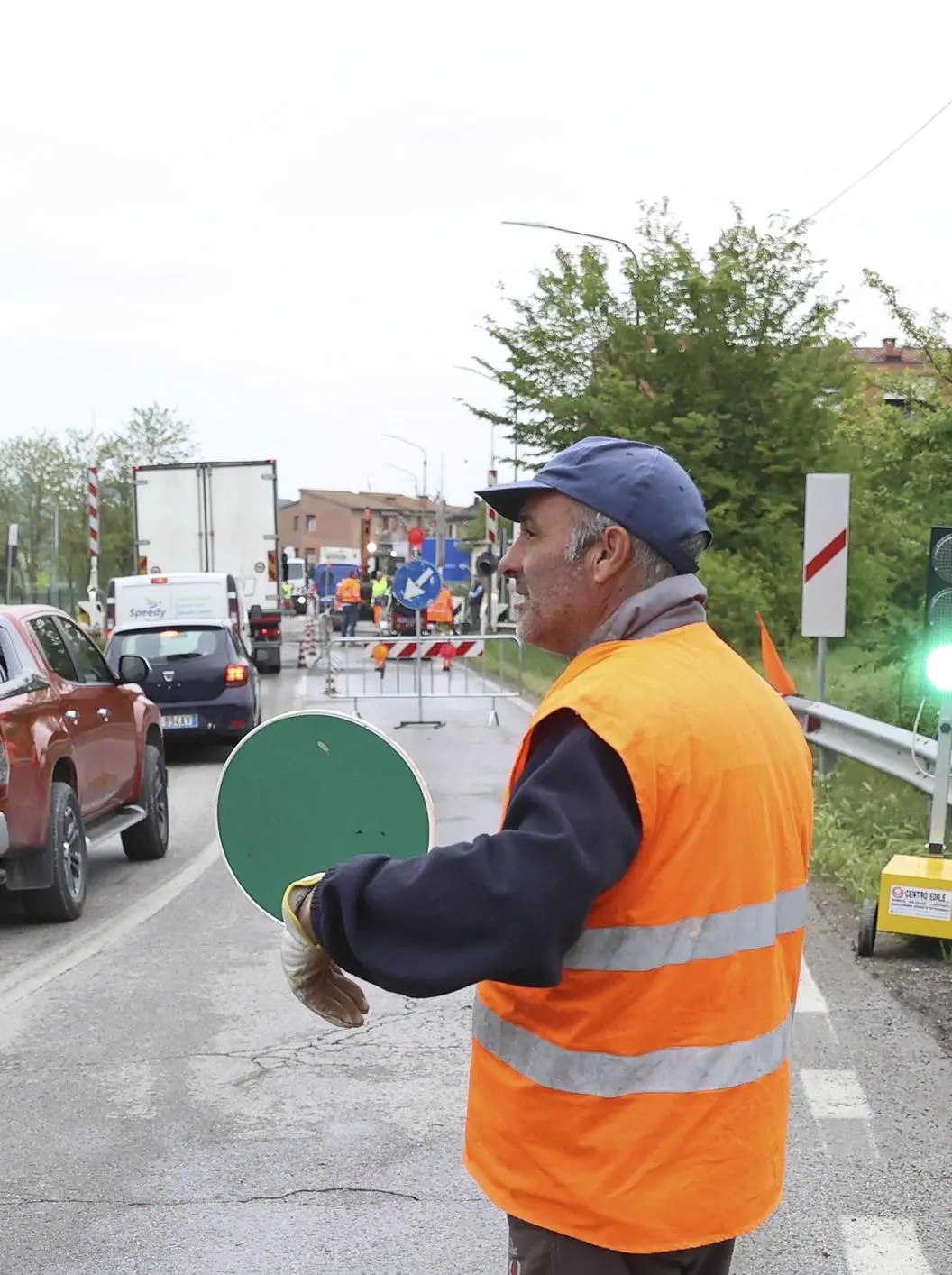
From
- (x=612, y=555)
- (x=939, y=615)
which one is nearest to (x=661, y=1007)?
(x=612, y=555)

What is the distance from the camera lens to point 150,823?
10719 mm

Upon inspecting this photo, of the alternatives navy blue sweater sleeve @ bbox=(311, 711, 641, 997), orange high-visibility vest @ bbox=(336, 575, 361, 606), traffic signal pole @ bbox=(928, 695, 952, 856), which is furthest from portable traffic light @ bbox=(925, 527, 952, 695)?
orange high-visibility vest @ bbox=(336, 575, 361, 606)

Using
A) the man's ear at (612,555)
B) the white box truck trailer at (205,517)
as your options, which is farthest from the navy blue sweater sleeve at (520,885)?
the white box truck trailer at (205,517)

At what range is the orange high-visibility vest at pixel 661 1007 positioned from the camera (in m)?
2.04

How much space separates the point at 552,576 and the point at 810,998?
4834mm

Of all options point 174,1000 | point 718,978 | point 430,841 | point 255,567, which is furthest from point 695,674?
point 255,567

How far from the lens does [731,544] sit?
23.7m

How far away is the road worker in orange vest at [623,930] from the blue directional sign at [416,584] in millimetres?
19497

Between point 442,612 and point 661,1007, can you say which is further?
point 442,612

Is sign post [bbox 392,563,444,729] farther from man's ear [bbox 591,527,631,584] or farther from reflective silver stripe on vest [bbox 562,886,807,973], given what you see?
reflective silver stripe on vest [bbox 562,886,807,973]

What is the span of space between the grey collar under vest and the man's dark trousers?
841 millimetres

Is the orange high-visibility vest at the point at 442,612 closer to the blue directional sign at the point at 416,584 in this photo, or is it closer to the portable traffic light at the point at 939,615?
the blue directional sign at the point at 416,584

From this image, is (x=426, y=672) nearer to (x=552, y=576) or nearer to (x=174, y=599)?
(x=174, y=599)

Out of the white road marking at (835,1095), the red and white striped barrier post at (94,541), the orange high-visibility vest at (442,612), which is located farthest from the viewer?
the orange high-visibility vest at (442,612)
